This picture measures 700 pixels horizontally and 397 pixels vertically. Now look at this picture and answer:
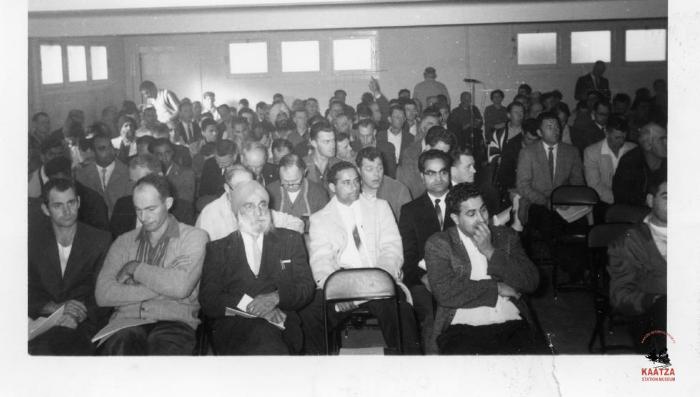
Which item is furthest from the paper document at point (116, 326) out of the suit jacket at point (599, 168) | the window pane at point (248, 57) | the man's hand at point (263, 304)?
the suit jacket at point (599, 168)

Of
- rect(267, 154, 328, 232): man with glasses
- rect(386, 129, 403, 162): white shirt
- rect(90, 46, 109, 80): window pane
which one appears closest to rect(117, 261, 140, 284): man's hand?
rect(267, 154, 328, 232): man with glasses

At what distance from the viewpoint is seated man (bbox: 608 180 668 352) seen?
2928 millimetres

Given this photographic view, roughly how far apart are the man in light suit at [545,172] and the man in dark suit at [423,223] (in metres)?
1.07

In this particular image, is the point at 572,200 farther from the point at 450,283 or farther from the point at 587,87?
the point at 587,87

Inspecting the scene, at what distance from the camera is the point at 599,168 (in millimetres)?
4516

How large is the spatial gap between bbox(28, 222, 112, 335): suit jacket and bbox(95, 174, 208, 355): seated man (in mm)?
124

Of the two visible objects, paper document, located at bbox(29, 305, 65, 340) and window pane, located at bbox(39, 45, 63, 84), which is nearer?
paper document, located at bbox(29, 305, 65, 340)

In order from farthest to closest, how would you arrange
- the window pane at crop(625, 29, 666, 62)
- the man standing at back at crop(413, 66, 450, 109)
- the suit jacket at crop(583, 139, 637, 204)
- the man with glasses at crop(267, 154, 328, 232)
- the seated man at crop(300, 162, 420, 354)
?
1. the man standing at back at crop(413, 66, 450, 109)
2. the suit jacket at crop(583, 139, 637, 204)
3. the window pane at crop(625, 29, 666, 62)
4. the man with glasses at crop(267, 154, 328, 232)
5. the seated man at crop(300, 162, 420, 354)

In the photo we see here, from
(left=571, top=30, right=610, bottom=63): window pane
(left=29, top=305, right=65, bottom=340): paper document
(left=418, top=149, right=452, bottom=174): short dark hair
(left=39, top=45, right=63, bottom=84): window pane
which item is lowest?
(left=29, top=305, right=65, bottom=340): paper document

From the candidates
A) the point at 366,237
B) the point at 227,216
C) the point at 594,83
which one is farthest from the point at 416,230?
the point at 594,83

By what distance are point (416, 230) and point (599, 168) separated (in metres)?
1.84

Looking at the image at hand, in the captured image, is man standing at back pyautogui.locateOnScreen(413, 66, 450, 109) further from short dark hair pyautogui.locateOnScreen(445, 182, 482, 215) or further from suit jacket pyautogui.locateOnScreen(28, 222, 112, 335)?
suit jacket pyautogui.locateOnScreen(28, 222, 112, 335)

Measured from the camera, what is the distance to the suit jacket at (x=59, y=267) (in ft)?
9.98
